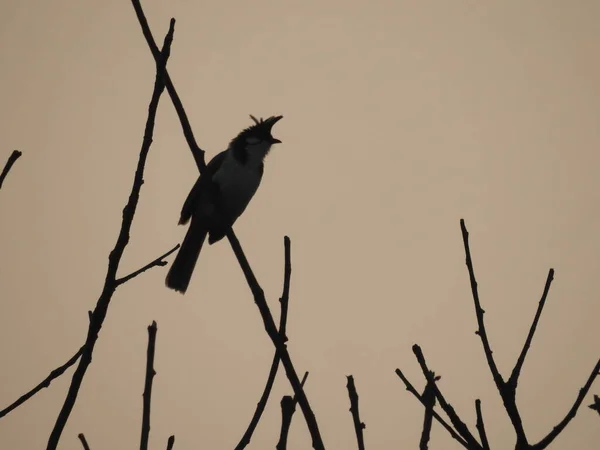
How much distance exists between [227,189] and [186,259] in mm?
1117

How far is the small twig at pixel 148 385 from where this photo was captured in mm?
2287

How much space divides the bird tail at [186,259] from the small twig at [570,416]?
4.10m

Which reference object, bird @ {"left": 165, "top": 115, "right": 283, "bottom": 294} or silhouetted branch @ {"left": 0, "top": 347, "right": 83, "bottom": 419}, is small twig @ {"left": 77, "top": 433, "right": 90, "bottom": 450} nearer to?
silhouetted branch @ {"left": 0, "top": 347, "right": 83, "bottom": 419}

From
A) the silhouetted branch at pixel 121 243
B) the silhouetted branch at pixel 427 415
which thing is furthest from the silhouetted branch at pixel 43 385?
the silhouetted branch at pixel 427 415

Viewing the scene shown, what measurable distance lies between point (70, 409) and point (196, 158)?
1146 millimetres

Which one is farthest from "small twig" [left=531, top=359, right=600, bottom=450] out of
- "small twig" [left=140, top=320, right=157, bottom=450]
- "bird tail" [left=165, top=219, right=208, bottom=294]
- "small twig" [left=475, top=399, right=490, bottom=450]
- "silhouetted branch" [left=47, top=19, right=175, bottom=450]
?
"bird tail" [left=165, top=219, right=208, bottom=294]

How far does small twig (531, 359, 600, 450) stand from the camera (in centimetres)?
213

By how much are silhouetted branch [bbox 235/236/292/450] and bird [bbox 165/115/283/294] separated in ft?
12.0

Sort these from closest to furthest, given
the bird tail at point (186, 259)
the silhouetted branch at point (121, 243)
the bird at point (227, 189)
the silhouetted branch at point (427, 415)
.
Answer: the silhouetted branch at point (121, 243), the silhouetted branch at point (427, 415), the bird tail at point (186, 259), the bird at point (227, 189)

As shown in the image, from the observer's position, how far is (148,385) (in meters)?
2.35

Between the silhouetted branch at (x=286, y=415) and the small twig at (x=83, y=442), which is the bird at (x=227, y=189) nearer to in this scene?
the small twig at (x=83, y=442)

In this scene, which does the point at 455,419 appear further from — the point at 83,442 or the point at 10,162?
the point at 10,162

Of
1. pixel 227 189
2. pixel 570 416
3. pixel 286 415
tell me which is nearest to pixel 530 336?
pixel 570 416

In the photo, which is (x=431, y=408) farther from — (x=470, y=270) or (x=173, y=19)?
(x=173, y=19)
